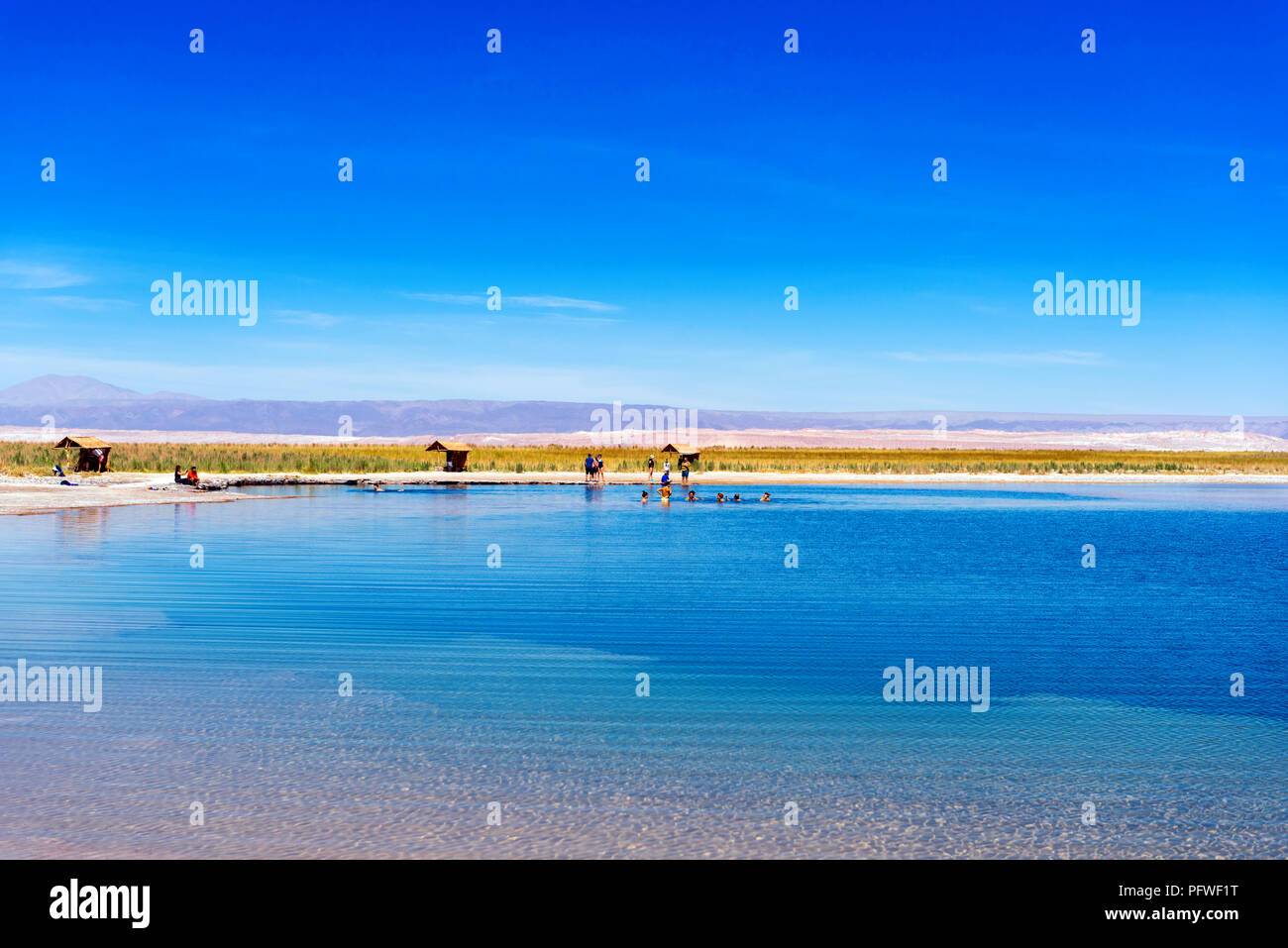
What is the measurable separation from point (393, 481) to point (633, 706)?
4738cm

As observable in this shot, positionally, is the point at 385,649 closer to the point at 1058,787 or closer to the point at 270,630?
the point at 270,630

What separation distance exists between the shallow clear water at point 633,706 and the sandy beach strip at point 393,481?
1584 centimetres

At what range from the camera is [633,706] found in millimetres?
8977

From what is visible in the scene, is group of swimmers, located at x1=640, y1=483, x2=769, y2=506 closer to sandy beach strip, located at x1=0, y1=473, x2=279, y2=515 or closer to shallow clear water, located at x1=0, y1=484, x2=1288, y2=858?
sandy beach strip, located at x1=0, y1=473, x2=279, y2=515

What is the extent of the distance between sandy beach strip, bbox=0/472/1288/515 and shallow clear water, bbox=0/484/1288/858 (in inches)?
623

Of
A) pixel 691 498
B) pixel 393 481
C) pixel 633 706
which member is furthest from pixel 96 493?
pixel 633 706

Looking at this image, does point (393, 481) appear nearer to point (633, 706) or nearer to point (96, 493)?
point (96, 493)

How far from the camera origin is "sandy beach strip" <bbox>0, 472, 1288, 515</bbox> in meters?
35.4

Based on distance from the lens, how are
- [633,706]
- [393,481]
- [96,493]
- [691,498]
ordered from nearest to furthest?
[633,706], [96,493], [691,498], [393,481]

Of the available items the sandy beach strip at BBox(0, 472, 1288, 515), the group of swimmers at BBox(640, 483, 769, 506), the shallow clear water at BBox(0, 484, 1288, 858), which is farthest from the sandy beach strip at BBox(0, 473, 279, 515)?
the group of swimmers at BBox(640, 483, 769, 506)
